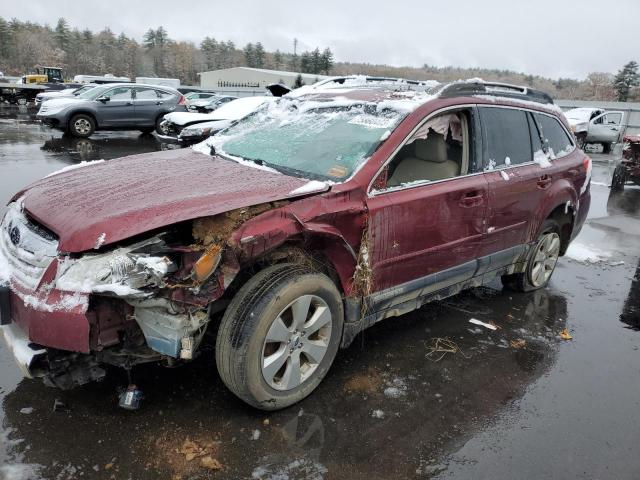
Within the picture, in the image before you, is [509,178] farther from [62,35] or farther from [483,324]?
[62,35]

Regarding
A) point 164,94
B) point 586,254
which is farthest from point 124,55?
point 586,254

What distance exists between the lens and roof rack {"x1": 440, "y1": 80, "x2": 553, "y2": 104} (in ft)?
12.2

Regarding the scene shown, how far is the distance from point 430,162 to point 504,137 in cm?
81

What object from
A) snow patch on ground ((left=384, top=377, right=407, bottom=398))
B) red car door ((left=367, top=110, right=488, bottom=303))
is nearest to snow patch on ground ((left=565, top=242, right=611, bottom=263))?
red car door ((left=367, top=110, right=488, bottom=303))

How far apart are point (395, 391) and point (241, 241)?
57.8 inches

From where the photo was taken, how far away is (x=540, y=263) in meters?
4.92

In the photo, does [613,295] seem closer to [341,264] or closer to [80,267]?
[341,264]

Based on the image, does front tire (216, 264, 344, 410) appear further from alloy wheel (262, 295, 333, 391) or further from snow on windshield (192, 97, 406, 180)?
snow on windshield (192, 97, 406, 180)

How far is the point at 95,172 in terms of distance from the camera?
3316 millimetres

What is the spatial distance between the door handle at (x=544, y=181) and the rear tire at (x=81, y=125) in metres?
14.0

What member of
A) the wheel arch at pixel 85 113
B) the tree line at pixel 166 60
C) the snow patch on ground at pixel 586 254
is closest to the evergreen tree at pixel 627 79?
the tree line at pixel 166 60

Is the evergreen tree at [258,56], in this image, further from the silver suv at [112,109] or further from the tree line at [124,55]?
the silver suv at [112,109]

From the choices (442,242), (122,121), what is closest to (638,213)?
(442,242)

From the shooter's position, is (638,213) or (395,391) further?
(638,213)
